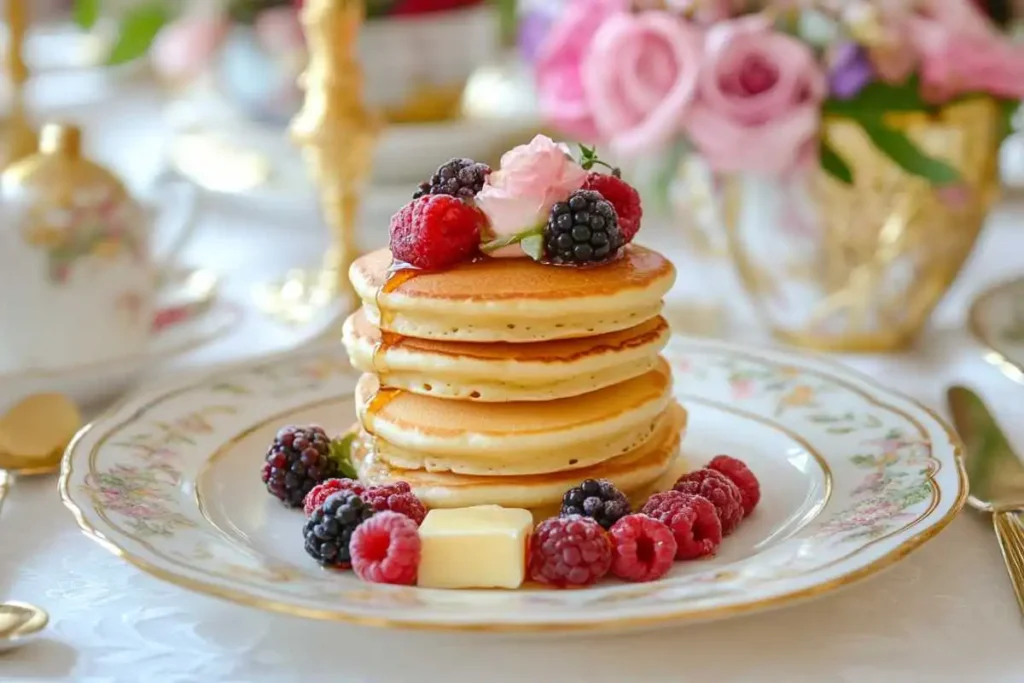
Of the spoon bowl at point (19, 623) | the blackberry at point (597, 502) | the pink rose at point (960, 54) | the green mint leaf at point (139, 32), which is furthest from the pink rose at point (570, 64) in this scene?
the green mint leaf at point (139, 32)

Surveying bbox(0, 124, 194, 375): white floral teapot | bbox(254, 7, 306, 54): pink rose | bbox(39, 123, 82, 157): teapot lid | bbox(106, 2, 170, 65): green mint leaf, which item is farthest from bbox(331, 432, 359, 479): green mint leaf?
bbox(106, 2, 170, 65): green mint leaf

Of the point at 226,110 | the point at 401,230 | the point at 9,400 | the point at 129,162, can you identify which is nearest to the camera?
the point at 401,230

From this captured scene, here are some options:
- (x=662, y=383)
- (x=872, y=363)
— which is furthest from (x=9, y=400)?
(x=872, y=363)

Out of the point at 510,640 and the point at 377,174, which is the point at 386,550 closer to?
the point at 510,640

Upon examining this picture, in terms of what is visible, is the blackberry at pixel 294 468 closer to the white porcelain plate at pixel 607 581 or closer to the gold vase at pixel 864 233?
the white porcelain plate at pixel 607 581

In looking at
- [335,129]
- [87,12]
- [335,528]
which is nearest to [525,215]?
[335,528]

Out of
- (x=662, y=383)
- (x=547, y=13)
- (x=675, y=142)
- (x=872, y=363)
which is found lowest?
(x=872, y=363)

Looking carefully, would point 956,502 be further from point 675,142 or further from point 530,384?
point 675,142
